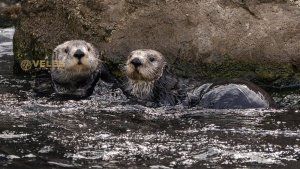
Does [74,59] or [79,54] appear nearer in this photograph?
[79,54]

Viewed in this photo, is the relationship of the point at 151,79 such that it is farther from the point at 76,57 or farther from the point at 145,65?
the point at 76,57

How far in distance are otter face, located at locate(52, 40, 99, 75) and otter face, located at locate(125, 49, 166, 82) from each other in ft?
1.45

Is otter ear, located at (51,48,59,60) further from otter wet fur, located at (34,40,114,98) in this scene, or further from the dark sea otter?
the dark sea otter

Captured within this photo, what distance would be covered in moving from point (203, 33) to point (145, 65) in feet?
2.86

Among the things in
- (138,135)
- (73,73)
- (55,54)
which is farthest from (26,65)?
(138,135)

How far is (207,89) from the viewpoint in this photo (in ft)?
22.1

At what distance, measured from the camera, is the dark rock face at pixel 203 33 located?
7.37 metres

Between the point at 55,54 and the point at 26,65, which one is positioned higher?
the point at 55,54

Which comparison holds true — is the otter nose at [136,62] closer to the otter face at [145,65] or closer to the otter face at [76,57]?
the otter face at [145,65]

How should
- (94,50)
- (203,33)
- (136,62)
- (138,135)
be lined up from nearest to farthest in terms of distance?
(138,135) → (136,62) → (94,50) → (203,33)

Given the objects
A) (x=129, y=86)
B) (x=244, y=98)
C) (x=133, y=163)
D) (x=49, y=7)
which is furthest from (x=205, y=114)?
(x=49, y=7)

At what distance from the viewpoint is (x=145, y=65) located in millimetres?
7020

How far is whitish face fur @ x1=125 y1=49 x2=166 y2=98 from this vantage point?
700 cm

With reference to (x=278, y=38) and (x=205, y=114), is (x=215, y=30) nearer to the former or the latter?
(x=278, y=38)
